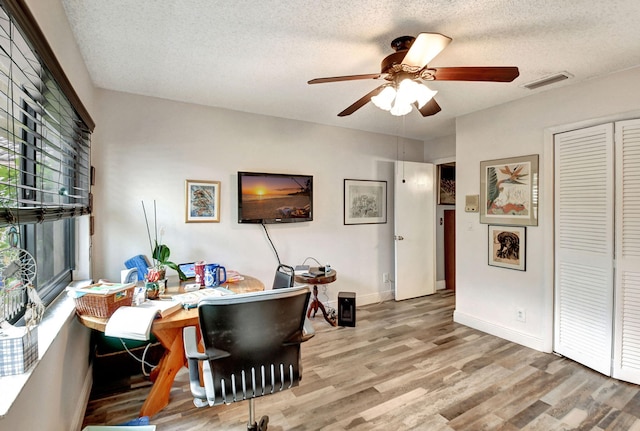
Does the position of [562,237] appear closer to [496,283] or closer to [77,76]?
[496,283]

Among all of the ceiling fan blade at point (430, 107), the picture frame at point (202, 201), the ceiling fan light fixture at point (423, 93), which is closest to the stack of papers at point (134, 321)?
the picture frame at point (202, 201)

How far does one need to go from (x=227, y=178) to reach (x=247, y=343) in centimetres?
225

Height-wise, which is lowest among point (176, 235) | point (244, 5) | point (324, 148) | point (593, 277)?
point (593, 277)

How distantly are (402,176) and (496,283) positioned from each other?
6.11 feet

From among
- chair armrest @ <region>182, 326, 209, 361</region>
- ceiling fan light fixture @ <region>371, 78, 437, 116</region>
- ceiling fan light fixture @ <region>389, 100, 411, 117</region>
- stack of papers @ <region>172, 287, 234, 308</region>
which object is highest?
ceiling fan light fixture @ <region>371, 78, 437, 116</region>

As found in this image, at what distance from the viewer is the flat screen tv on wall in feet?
→ 11.1

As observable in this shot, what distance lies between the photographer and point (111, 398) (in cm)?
221

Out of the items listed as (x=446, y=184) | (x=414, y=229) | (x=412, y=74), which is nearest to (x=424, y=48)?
(x=412, y=74)

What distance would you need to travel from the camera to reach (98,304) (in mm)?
1711

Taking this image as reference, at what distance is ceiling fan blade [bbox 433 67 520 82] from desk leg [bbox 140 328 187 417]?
7.87 feet

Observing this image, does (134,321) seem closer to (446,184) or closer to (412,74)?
(412,74)

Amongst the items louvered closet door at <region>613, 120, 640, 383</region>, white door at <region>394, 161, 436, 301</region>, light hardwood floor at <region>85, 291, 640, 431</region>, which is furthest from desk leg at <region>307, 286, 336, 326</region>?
louvered closet door at <region>613, 120, 640, 383</region>

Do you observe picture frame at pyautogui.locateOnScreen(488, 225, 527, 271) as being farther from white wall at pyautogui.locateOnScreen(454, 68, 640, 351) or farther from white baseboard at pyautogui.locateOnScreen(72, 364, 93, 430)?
white baseboard at pyautogui.locateOnScreen(72, 364, 93, 430)

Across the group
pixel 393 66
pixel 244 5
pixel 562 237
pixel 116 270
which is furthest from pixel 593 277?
pixel 116 270
